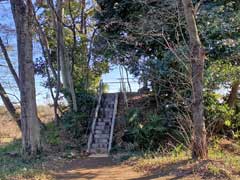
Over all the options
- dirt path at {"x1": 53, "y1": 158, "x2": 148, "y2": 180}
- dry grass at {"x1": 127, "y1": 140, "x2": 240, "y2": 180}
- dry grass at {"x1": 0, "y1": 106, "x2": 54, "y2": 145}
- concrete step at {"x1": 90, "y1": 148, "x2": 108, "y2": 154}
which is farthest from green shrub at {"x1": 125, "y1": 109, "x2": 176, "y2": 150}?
dry grass at {"x1": 0, "y1": 106, "x2": 54, "y2": 145}

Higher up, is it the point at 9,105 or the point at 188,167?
the point at 9,105

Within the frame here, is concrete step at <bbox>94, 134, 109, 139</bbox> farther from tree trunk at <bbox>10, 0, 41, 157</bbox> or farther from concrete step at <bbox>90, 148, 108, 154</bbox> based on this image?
tree trunk at <bbox>10, 0, 41, 157</bbox>

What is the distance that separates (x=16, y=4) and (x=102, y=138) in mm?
4941

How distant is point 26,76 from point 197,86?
15.5 feet

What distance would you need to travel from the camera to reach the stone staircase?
1031 centimetres

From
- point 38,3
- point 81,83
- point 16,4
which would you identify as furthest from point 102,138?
point 38,3

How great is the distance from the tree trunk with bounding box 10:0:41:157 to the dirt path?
4.47 ft

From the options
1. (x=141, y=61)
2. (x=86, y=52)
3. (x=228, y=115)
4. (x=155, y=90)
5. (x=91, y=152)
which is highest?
(x=86, y=52)

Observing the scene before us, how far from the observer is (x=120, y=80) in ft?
43.4

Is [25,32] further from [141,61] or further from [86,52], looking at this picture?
[86,52]

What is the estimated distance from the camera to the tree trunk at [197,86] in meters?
6.49

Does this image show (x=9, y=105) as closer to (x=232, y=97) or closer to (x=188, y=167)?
(x=232, y=97)

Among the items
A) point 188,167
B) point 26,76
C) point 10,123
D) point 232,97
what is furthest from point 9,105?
point 188,167

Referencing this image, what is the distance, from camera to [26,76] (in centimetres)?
880
